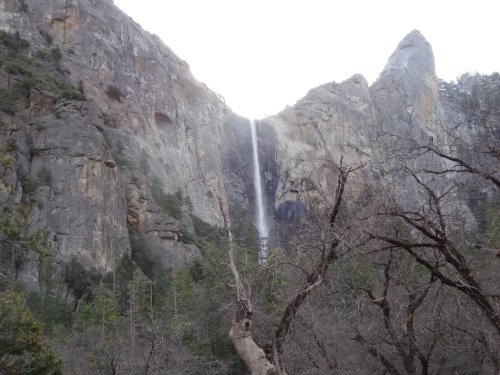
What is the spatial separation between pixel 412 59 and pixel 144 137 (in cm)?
5264

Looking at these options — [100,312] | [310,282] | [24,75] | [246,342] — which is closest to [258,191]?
[24,75]

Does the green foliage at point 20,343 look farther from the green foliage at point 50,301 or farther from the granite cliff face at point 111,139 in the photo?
the granite cliff face at point 111,139

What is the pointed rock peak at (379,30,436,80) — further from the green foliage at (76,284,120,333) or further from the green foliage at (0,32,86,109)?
the green foliage at (76,284,120,333)

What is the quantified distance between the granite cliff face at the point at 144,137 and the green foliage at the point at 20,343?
13274 mm

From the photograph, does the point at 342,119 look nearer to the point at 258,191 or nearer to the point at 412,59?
the point at 258,191

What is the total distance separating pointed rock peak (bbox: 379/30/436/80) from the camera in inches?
3314

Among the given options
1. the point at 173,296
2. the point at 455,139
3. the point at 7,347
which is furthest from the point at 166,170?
the point at 455,139

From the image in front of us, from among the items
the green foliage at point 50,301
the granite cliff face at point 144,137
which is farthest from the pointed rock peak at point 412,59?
the green foliage at point 50,301

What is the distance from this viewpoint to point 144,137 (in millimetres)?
52625

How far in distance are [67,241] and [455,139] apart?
106 feet

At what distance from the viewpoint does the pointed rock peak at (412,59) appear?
8419 centimetres

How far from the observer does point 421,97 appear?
267 feet

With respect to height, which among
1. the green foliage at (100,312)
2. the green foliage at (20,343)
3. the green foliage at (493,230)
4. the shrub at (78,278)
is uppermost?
the green foliage at (493,230)

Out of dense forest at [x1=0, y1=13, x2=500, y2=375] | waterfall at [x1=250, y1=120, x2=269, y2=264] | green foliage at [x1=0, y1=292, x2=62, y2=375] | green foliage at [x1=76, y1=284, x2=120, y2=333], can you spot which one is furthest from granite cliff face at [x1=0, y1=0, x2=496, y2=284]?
green foliage at [x1=0, y1=292, x2=62, y2=375]
